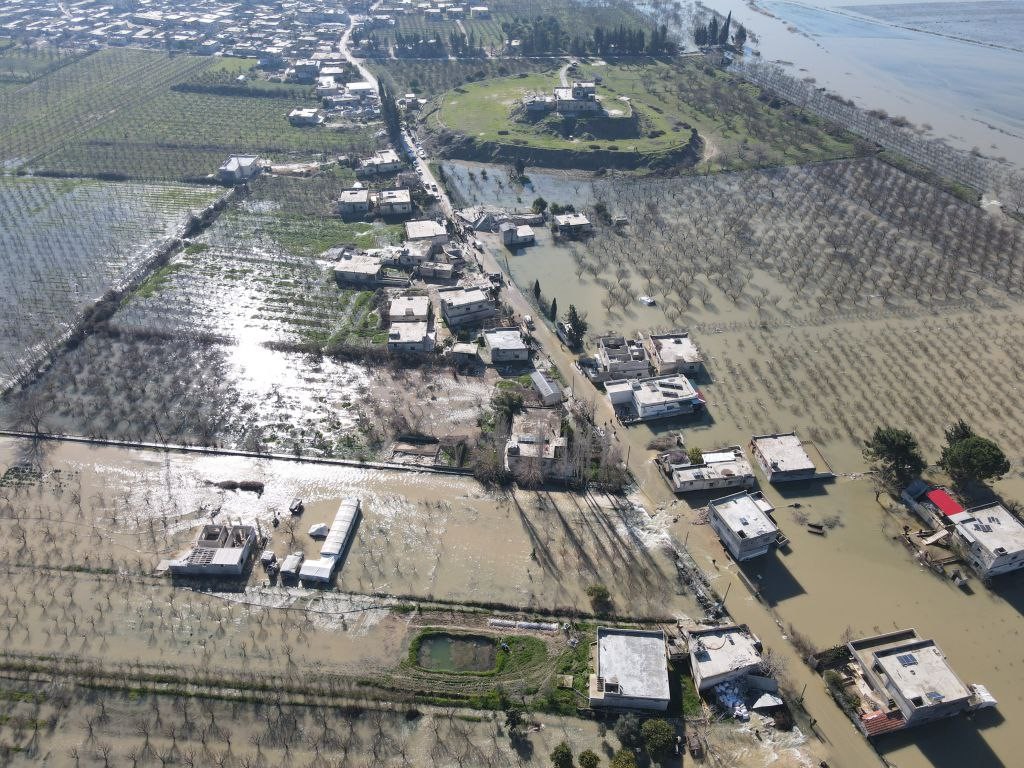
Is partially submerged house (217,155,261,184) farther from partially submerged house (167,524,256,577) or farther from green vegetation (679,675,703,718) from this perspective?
green vegetation (679,675,703,718)

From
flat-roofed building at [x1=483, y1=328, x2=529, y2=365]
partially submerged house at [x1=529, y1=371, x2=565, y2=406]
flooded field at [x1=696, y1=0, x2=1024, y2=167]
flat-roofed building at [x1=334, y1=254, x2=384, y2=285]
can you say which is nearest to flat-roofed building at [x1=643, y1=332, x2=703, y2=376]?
partially submerged house at [x1=529, y1=371, x2=565, y2=406]

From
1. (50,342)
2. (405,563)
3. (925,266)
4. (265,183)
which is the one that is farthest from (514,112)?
(405,563)

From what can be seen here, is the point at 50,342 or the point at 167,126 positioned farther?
the point at 167,126

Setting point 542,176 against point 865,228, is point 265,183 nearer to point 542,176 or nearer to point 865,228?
point 542,176

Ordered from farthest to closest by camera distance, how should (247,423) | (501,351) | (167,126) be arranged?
(167,126), (501,351), (247,423)

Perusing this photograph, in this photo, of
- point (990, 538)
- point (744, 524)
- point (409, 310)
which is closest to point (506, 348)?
point (409, 310)
